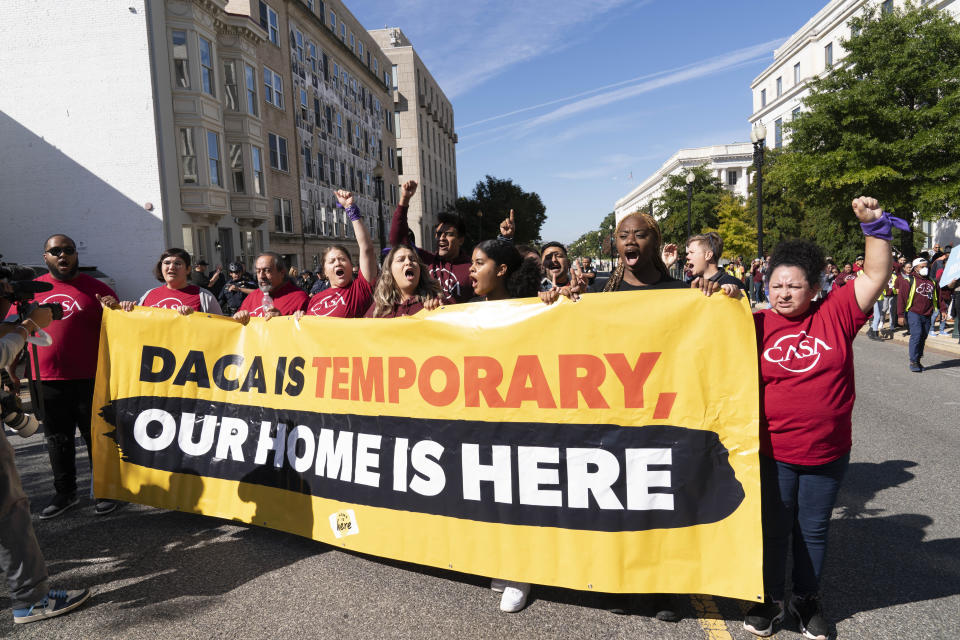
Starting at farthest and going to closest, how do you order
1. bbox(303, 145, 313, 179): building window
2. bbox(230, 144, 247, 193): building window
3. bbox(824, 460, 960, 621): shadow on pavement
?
bbox(303, 145, 313, 179): building window < bbox(230, 144, 247, 193): building window < bbox(824, 460, 960, 621): shadow on pavement

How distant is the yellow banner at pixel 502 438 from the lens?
287 cm

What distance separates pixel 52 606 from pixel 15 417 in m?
1.03

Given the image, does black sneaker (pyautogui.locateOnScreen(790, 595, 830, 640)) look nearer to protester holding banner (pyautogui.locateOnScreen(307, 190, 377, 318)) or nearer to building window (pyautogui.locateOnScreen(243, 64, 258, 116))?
protester holding banner (pyautogui.locateOnScreen(307, 190, 377, 318))

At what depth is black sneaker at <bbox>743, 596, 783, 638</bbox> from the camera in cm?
282

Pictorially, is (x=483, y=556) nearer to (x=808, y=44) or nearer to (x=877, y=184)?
(x=877, y=184)

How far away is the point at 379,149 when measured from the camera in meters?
46.1

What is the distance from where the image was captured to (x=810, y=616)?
2.79 metres

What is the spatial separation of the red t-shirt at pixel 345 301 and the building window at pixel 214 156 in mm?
20389

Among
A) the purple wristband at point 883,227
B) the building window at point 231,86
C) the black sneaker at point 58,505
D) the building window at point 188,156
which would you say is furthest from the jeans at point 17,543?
the building window at point 231,86

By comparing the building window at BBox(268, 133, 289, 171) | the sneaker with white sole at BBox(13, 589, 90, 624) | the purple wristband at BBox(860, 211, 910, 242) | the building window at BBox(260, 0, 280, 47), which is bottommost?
the sneaker with white sole at BBox(13, 589, 90, 624)

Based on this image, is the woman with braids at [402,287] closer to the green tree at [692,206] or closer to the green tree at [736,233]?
the green tree at [736,233]

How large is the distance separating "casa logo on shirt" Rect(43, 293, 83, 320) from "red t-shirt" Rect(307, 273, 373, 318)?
173cm

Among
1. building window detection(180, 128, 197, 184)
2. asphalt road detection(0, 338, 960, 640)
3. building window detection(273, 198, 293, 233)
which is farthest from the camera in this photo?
building window detection(273, 198, 293, 233)

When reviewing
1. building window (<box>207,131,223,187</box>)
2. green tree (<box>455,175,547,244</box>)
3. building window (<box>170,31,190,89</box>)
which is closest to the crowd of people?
building window (<box>207,131,223,187</box>)
